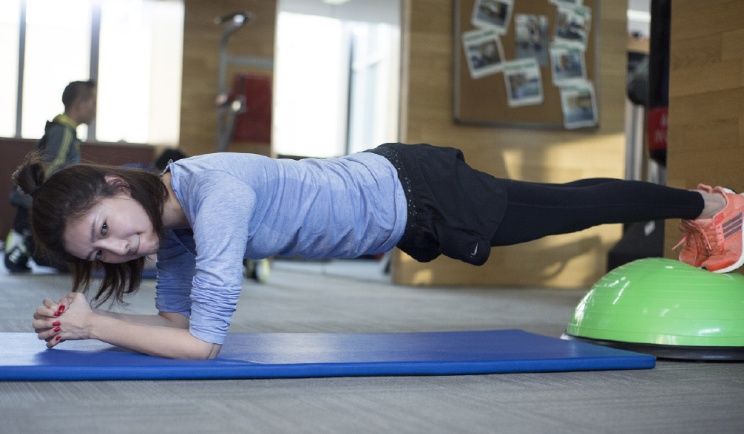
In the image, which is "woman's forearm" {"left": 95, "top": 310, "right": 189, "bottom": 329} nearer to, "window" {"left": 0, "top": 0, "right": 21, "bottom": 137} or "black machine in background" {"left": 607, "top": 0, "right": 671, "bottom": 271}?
"black machine in background" {"left": 607, "top": 0, "right": 671, "bottom": 271}

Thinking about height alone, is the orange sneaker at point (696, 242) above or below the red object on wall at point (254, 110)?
below

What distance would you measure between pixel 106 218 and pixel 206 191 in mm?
190

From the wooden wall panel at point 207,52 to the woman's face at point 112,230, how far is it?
551 centimetres

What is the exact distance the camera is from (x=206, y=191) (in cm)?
165

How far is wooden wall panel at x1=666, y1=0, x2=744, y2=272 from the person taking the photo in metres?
2.68

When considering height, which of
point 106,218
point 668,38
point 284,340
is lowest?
point 284,340

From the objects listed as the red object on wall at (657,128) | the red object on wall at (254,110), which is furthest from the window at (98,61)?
the red object on wall at (657,128)

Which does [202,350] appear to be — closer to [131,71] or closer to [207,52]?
[207,52]

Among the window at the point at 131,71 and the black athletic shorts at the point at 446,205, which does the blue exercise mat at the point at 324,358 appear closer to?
the black athletic shorts at the point at 446,205

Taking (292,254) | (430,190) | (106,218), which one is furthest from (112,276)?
(430,190)

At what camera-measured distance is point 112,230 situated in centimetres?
163

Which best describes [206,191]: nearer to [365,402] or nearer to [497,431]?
[365,402]

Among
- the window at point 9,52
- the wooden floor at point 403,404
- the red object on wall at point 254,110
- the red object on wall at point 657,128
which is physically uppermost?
the window at point 9,52

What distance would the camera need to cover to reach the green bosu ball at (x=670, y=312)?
6.88ft
